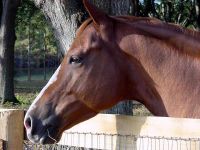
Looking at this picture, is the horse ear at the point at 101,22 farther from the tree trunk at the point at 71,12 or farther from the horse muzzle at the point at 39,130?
the tree trunk at the point at 71,12

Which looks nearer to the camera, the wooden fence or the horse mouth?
the wooden fence

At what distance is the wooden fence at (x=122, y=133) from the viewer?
106 inches

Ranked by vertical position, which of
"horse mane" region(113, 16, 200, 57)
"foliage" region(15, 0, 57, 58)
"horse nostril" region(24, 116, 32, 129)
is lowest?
"foliage" region(15, 0, 57, 58)

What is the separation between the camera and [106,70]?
3.15m

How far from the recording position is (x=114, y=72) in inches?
124

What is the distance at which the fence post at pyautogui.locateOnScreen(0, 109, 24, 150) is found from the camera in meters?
3.19

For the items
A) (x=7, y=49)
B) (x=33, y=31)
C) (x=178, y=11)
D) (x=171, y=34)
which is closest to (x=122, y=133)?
(x=171, y=34)

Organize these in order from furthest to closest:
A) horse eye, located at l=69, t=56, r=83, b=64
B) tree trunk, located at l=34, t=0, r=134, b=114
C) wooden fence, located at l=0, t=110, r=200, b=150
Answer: tree trunk, located at l=34, t=0, r=134, b=114, horse eye, located at l=69, t=56, r=83, b=64, wooden fence, located at l=0, t=110, r=200, b=150

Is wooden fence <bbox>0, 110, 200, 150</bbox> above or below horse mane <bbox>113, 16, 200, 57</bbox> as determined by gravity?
below

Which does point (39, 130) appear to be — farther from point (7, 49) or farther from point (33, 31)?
point (33, 31)

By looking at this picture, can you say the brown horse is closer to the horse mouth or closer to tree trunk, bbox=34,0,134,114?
the horse mouth

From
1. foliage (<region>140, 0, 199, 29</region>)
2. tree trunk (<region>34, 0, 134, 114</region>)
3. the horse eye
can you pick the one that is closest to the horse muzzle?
the horse eye

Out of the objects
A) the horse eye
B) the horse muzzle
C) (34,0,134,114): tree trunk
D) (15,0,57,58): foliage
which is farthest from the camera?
(15,0,57,58): foliage

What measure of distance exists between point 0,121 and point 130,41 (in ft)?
3.28
